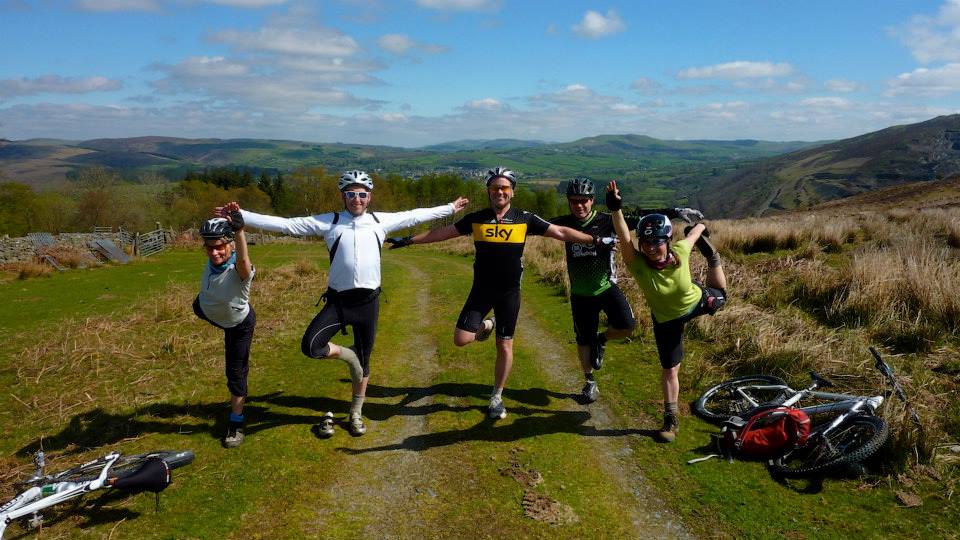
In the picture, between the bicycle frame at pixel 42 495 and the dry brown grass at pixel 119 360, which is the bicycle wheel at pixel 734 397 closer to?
the bicycle frame at pixel 42 495

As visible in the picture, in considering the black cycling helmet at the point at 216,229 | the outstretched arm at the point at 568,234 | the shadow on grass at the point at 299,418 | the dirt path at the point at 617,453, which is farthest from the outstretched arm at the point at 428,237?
the dirt path at the point at 617,453

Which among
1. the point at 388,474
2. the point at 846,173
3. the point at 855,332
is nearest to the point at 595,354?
the point at 388,474

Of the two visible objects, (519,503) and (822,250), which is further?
(822,250)

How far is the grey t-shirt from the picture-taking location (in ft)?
19.6

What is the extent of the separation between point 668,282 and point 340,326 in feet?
13.4

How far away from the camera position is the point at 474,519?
496 centimetres

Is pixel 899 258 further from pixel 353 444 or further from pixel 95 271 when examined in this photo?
pixel 95 271

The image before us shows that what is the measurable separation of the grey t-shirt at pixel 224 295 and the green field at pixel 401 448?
5.53 feet

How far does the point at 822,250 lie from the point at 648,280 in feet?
42.7

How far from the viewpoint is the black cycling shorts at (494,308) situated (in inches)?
266

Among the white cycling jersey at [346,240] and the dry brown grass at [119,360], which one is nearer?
the white cycling jersey at [346,240]

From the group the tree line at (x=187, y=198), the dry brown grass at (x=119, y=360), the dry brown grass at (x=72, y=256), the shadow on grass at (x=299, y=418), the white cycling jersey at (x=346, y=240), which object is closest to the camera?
the white cycling jersey at (x=346, y=240)

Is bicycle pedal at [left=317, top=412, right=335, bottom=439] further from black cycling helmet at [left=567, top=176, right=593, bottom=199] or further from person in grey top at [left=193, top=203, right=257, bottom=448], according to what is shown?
black cycling helmet at [left=567, top=176, right=593, bottom=199]

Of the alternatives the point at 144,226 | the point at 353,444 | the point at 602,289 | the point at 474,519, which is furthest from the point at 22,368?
the point at 144,226
